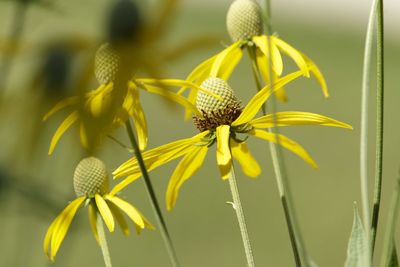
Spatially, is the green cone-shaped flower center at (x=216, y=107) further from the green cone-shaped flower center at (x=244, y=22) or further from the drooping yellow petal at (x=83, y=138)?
the drooping yellow petal at (x=83, y=138)

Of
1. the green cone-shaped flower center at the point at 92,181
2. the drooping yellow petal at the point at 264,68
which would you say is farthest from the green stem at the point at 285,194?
the green cone-shaped flower center at the point at 92,181

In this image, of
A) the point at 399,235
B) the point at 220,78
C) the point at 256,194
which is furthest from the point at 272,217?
the point at 220,78

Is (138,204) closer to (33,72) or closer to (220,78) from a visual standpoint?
(220,78)

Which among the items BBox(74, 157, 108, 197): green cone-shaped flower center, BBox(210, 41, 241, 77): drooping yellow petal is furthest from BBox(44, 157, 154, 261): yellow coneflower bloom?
BBox(210, 41, 241, 77): drooping yellow petal

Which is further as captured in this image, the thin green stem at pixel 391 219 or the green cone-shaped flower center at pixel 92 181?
the green cone-shaped flower center at pixel 92 181

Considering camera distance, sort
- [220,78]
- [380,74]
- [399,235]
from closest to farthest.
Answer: [380,74] → [220,78] → [399,235]

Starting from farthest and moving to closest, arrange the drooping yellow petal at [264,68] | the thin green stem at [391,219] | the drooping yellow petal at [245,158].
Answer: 1. the drooping yellow petal at [264,68]
2. the drooping yellow petal at [245,158]
3. the thin green stem at [391,219]
